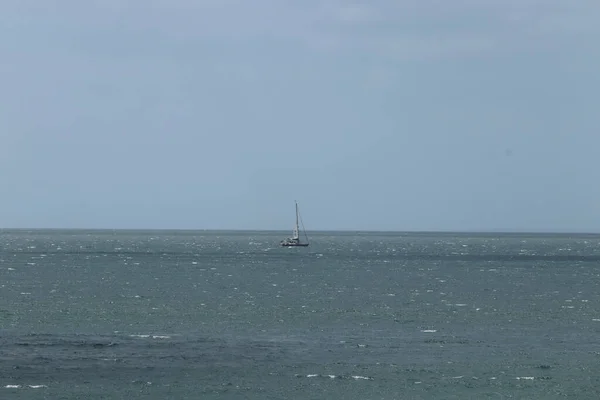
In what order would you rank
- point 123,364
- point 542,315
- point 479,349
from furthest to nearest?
point 542,315
point 479,349
point 123,364

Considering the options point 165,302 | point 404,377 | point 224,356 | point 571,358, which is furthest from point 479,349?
point 165,302

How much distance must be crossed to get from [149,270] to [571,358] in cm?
9743

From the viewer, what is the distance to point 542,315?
79500 mm

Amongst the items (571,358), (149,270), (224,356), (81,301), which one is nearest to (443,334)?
(571,358)

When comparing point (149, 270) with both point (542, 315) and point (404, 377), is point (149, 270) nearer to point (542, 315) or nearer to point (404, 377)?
point (542, 315)

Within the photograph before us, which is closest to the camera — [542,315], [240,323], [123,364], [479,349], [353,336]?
[123,364]

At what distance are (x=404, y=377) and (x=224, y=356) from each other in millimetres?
10739

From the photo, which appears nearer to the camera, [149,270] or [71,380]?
[71,380]

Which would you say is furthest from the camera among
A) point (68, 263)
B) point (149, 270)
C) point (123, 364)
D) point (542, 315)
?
point (68, 263)

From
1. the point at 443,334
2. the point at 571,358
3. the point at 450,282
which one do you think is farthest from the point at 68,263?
the point at 571,358

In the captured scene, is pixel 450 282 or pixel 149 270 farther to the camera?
pixel 149 270

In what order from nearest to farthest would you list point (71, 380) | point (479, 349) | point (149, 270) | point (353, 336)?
point (71, 380) < point (479, 349) < point (353, 336) < point (149, 270)

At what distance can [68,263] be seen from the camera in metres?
165

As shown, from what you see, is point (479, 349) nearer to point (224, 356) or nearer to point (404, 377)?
point (404, 377)
